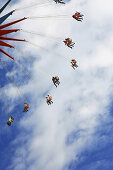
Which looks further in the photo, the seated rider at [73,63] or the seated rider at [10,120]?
the seated rider at [73,63]

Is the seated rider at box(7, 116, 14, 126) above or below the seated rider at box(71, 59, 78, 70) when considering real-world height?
below

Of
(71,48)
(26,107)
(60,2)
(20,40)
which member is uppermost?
(60,2)

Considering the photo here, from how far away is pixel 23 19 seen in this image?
969 inches

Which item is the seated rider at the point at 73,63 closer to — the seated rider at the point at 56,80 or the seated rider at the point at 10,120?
Result: the seated rider at the point at 56,80

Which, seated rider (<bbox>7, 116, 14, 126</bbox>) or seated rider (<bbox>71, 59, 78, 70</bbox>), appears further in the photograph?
seated rider (<bbox>71, 59, 78, 70</bbox>)

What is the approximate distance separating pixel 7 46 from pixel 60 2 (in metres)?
7.43

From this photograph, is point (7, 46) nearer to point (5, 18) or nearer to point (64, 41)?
point (5, 18)

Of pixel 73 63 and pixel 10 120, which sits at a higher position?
pixel 73 63

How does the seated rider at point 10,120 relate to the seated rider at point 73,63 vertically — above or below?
below

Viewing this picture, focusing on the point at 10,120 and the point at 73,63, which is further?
the point at 73,63

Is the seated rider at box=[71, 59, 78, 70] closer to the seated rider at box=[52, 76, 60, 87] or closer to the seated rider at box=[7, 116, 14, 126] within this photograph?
the seated rider at box=[52, 76, 60, 87]

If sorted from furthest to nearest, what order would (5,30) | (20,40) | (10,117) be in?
(10,117) < (20,40) < (5,30)

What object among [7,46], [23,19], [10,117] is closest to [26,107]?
[10,117]

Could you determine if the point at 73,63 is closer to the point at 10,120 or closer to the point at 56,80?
the point at 56,80
